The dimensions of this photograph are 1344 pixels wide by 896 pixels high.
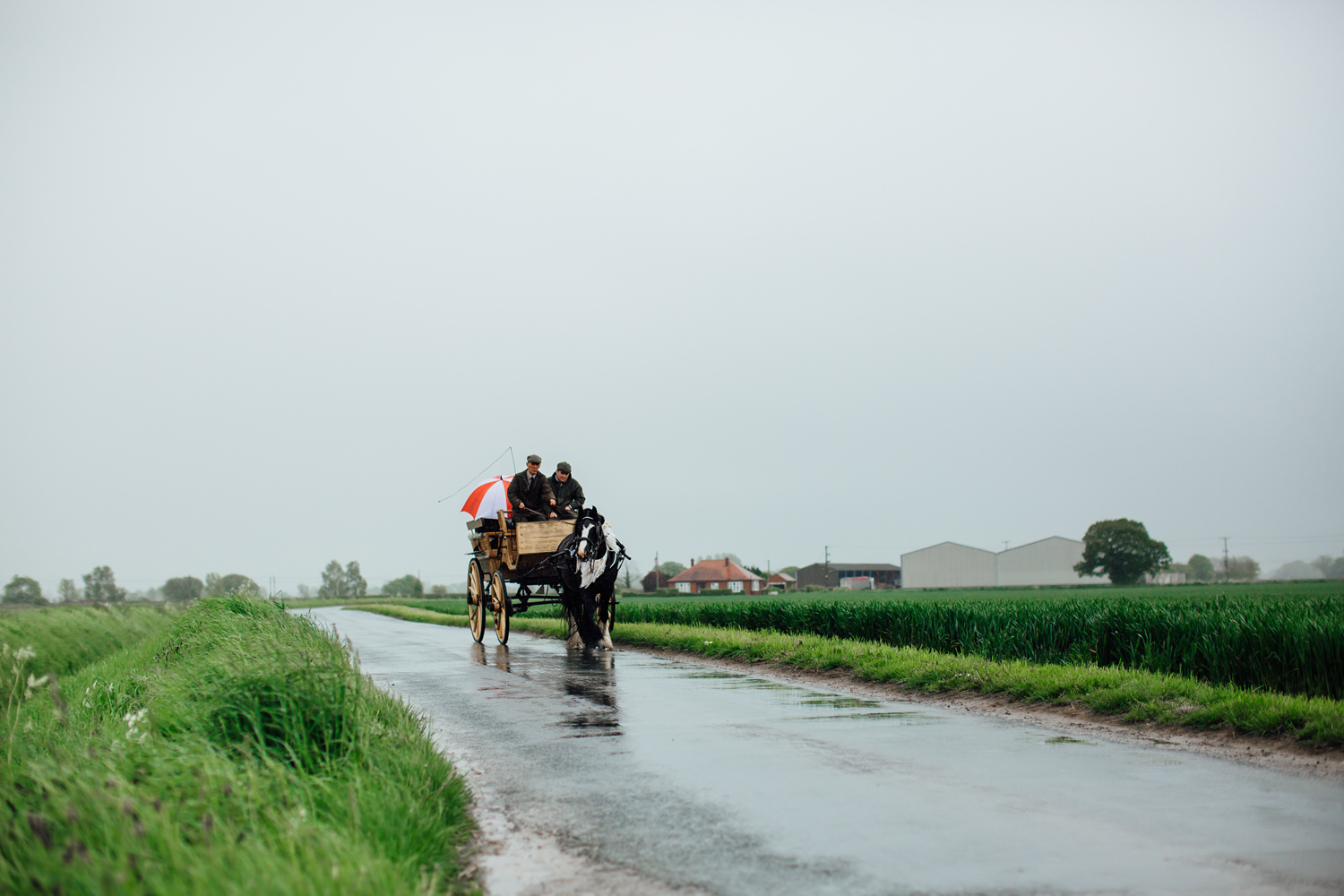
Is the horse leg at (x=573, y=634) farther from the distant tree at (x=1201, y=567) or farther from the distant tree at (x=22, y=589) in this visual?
the distant tree at (x=1201, y=567)

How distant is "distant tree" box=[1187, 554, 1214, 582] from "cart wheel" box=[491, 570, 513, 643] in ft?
501

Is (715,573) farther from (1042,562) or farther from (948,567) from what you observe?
(1042,562)

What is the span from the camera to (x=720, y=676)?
12.8 m

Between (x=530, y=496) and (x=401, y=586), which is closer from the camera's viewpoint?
(x=530, y=496)

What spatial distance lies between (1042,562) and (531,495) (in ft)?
Result: 326

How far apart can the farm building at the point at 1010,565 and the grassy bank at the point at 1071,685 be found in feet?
305

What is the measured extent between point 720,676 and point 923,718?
4.33 metres

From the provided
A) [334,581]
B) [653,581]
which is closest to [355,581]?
[334,581]

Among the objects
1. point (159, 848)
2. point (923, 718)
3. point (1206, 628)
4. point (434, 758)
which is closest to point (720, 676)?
point (923, 718)

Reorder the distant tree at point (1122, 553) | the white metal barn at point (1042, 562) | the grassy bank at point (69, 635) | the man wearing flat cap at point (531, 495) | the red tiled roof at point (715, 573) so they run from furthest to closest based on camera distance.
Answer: the red tiled roof at point (715, 573) < the white metal barn at point (1042, 562) < the distant tree at point (1122, 553) < the grassy bank at point (69, 635) < the man wearing flat cap at point (531, 495)

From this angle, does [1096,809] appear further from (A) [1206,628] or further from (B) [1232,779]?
(A) [1206,628]

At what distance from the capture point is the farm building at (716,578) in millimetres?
119312

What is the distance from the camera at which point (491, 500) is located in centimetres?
1853

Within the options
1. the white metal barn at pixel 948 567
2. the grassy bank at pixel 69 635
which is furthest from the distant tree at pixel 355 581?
the grassy bank at pixel 69 635
